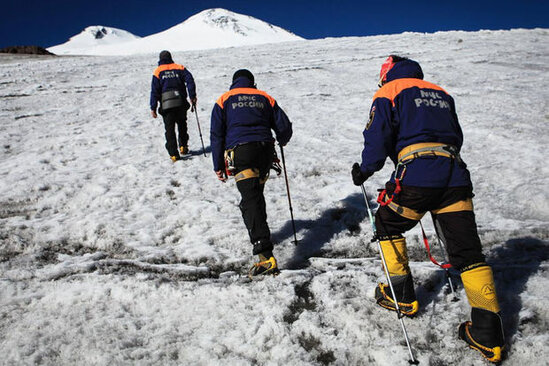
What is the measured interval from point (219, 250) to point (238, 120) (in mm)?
1761

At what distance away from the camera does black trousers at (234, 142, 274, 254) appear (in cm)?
388

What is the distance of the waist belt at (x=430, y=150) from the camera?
2.85 m

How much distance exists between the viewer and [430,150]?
2.85m

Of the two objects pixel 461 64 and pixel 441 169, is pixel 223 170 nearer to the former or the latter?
pixel 441 169

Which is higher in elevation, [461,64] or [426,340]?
[461,64]

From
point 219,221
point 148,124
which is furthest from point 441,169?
point 148,124

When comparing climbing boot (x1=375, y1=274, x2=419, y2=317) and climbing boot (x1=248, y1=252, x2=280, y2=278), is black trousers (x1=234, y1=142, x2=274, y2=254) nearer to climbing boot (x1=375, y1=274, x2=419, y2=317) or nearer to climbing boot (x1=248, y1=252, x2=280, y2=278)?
climbing boot (x1=248, y1=252, x2=280, y2=278)

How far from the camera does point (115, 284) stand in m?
3.53

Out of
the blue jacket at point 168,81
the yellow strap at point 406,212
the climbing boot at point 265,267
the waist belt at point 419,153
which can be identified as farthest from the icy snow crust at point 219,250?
the blue jacket at point 168,81

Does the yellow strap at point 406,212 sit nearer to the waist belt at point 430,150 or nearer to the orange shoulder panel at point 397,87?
the waist belt at point 430,150

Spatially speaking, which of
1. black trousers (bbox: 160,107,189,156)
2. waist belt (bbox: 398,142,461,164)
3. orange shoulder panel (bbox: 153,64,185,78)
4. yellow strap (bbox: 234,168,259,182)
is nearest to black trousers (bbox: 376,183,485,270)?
waist belt (bbox: 398,142,461,164)

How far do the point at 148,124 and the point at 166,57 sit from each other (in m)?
3.02

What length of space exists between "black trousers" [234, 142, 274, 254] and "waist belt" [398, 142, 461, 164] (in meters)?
1.78

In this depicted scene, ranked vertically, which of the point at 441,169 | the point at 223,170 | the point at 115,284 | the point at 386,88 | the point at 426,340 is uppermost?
the point at 386,88
